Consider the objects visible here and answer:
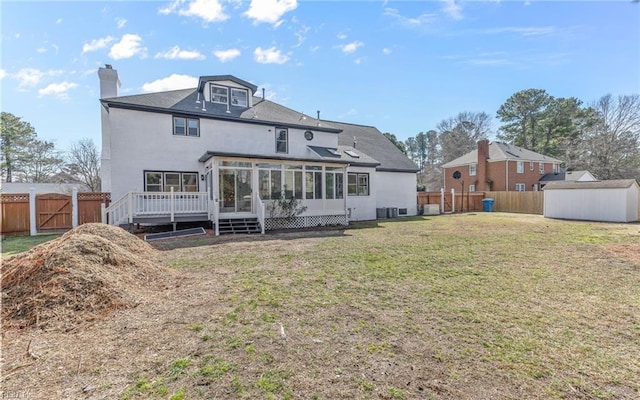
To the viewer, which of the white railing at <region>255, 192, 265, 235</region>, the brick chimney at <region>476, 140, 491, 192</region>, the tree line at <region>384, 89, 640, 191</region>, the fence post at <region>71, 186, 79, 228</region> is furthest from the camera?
the tree line at <region>384, 89, 640, 191</region>

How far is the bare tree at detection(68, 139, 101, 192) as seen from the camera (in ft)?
98.2

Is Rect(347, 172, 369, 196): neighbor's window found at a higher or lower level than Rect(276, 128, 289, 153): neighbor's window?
lower

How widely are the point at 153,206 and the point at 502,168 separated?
31912 mm

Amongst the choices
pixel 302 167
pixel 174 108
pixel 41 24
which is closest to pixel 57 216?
pixel 174 108

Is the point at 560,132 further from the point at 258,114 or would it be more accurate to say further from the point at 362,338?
the point at 362,338

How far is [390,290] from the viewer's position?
16.5 ft

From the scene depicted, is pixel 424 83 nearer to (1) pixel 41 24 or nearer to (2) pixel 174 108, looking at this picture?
(2) pixel 174 108

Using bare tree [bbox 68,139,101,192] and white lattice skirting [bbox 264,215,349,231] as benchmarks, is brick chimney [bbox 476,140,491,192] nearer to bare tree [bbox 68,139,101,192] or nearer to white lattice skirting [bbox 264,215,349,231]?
white lattice skirting [bbox 264,215,349,231]

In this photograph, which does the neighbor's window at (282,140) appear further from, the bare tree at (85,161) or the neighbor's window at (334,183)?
the bare tree at (85,161)

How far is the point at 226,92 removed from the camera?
653 inches

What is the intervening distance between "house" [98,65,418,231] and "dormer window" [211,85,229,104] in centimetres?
5

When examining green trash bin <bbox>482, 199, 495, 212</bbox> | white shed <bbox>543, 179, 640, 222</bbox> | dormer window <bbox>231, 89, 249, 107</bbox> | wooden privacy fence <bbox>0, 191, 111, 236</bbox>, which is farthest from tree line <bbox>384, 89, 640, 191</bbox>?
wooden privacy fence <bbox>0, 191, 111, 236</bbox>

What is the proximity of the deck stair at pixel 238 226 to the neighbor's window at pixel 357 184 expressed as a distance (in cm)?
698

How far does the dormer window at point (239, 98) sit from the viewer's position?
55.1ft
